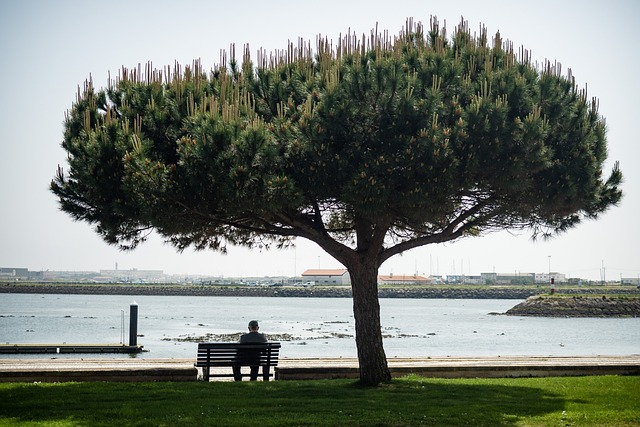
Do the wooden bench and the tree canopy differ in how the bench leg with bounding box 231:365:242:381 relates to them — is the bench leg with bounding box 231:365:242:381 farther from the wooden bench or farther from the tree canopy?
the tree canopy

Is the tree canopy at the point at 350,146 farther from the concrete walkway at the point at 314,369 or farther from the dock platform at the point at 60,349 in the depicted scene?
the dock platform at the point at 60,349

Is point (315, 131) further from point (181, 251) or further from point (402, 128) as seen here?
point (181, 251)

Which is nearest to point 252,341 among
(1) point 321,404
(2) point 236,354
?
(2) point 236,354

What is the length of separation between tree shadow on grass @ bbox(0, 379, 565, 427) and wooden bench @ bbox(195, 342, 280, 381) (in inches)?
38.1

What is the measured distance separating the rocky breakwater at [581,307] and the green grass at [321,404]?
89.0m

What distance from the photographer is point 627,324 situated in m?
85.7

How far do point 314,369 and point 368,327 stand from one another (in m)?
1.74

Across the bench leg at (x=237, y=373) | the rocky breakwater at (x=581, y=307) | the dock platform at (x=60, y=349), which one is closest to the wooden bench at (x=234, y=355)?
the bench leg at (x=237, y=373)

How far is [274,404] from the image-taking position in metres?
13.4

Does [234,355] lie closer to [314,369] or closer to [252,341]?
[252,341]

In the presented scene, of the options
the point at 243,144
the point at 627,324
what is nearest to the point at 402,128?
the point at 243,144

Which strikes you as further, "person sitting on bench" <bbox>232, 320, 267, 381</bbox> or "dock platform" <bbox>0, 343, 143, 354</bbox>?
"dock platform" <bbox>0, 343, 143, 354</bbox>

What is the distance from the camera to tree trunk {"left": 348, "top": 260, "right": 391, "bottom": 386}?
16219 mm

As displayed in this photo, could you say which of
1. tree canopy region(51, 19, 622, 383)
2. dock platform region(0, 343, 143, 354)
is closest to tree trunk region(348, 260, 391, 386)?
tree canopy region(51, 19, 622, 383)
